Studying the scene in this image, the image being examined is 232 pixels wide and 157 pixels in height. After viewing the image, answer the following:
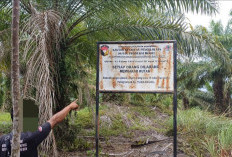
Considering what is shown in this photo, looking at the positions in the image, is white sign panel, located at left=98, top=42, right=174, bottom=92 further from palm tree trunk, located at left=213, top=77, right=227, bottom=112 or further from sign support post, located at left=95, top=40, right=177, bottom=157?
palm tree trunk, located at left=213, top=77, right=227, bottom=112

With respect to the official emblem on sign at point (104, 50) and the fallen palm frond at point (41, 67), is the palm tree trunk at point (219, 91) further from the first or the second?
the fallen palm frond at point (41, 67)

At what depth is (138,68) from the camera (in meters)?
5.02

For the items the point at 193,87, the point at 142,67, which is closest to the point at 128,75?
the point at 142,67

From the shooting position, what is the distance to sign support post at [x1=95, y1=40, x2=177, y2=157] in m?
4.85

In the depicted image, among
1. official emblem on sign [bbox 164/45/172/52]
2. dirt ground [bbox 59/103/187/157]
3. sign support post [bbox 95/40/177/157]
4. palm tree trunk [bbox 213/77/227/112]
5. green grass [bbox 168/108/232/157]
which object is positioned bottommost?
dirt ground [bbox 59/103/187/157]

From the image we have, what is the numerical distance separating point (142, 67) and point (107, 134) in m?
3.84

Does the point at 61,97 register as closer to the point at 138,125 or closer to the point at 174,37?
the point at 174,37

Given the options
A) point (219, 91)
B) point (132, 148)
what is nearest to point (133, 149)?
point (132, 148)

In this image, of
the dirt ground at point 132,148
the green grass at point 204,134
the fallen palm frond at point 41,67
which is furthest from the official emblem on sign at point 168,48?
the dirt ground at point 132,148

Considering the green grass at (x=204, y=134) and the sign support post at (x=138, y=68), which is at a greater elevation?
the sign support post at (x=138, y=68)

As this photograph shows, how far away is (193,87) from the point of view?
636 inches

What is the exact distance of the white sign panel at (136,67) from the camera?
4.88 m

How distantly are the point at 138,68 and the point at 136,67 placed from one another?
0.13 ft

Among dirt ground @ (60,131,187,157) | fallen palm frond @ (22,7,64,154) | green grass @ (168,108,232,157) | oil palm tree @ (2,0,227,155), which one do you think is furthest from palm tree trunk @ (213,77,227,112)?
fallen palm frond @ (22,7,64,154)
